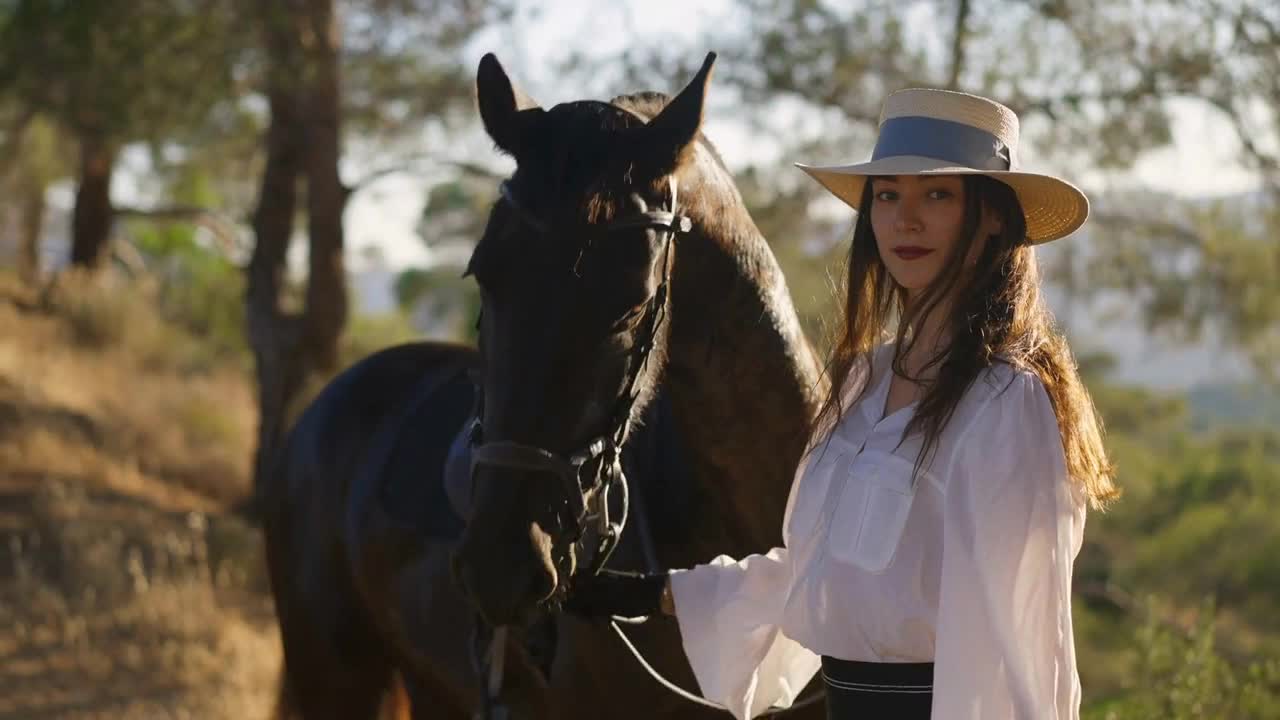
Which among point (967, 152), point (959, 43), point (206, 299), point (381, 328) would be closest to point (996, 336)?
point (967, 152)

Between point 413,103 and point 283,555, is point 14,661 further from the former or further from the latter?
point 413,103

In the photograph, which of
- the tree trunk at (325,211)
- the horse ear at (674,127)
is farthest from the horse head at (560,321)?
the tree trunk at (325,211)

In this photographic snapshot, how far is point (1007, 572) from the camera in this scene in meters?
1.81

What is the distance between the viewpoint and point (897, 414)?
6.59 feet

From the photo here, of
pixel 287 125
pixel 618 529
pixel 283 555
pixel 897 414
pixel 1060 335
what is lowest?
pixel 283 555

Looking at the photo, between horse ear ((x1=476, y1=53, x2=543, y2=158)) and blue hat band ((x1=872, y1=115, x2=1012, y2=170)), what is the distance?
0.60 metres

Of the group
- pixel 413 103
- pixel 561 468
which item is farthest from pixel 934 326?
pixel 413 103

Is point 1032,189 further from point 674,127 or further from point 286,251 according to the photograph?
point 286,251

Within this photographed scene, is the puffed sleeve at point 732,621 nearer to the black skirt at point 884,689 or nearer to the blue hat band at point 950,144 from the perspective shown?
the black skirt at point 884,689

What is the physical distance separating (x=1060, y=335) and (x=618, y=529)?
85 cm

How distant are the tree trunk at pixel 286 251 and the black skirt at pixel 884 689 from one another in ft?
22.8

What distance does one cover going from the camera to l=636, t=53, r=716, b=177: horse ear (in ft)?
7.32

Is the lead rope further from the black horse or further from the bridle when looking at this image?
the bridle

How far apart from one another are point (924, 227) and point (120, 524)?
28.5 ft
